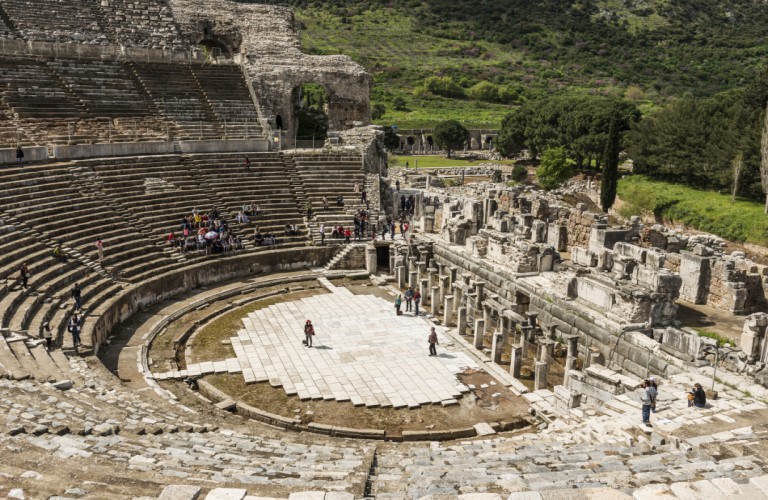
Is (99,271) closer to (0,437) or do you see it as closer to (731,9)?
(0,437)

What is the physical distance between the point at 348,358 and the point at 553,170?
34727 millimetres

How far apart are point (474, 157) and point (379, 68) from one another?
37.5 meters

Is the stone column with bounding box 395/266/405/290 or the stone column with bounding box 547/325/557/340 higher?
the stone column with bounding box 547/325/557/340

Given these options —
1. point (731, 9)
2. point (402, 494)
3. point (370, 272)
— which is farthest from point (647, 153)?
point (731, 9)

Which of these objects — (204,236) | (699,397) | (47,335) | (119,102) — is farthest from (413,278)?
(119,102)

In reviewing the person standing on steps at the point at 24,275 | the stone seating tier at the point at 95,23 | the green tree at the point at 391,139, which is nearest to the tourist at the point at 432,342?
the person standing on steps at the point at 24,275

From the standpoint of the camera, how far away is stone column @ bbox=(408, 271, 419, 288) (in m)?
25.5

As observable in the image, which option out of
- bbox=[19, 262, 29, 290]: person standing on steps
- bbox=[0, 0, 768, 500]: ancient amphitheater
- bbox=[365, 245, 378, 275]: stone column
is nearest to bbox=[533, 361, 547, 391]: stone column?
bbox=[0, 0, 768, 500]: ancient amphitheater

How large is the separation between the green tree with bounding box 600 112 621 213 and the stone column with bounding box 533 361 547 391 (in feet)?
95.7

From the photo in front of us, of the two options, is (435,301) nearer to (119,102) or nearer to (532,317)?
(532,317)

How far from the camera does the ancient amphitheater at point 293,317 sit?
9891 millimetres

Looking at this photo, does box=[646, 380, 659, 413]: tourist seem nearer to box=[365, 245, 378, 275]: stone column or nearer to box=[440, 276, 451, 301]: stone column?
box=[440, 276, 451, 301]: stone column

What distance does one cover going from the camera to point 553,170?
49250mm

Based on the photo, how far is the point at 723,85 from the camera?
9612 centimetres
